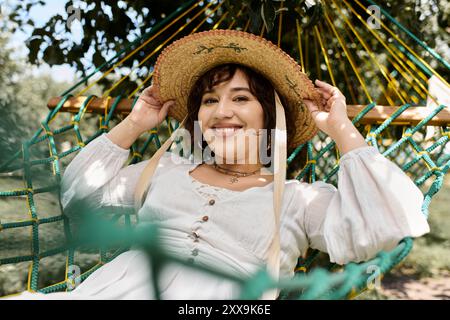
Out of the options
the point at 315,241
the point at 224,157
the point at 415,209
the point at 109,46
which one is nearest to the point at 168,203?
the point at 224,157

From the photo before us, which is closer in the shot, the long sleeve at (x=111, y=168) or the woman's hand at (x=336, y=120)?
the woman's hand at (x=336, y=120)

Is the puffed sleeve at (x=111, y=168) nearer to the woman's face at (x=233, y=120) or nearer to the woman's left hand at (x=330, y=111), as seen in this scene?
the woman's face at (x=233, y=120)

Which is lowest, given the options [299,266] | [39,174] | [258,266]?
[299,266]

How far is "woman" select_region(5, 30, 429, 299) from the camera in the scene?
113 cm

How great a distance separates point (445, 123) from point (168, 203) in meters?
1.00

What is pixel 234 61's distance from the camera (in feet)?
4.95

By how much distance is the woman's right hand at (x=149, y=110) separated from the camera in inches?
62.2

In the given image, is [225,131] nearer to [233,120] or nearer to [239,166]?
[233,120]

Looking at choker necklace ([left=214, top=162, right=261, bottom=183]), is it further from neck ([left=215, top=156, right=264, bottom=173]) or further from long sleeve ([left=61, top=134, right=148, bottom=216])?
long sleeve ([left=61, top=134, right=148, bottom=216])

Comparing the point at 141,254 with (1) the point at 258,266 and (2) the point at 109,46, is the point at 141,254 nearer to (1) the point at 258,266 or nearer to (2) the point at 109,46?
(1) the point at 258,266

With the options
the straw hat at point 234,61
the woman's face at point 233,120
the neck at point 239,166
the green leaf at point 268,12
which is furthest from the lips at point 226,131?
the green leaf at point 268,12

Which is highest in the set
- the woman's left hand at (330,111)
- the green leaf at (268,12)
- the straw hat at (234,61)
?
the green leaf at (268,12)

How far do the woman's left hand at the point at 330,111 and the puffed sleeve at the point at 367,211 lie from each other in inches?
5.2
